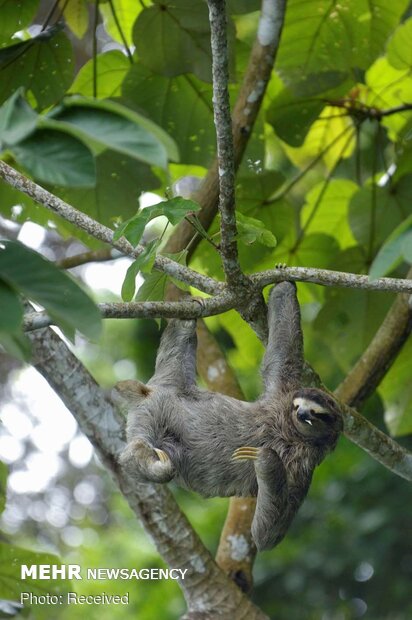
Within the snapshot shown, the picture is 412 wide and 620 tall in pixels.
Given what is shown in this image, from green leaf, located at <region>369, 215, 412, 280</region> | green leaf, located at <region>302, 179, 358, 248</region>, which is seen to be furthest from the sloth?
green leaf, located at <region>369, 215, 412, 280</region>

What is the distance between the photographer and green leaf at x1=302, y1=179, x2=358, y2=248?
4.74 meters

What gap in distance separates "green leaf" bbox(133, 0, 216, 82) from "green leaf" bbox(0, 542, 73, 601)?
2.38 meters

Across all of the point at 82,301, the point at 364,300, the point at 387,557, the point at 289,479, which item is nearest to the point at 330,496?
the point at 387,557

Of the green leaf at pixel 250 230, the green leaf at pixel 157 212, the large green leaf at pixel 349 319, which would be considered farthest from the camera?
the large green leaf at pixel 349 319

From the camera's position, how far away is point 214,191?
3.77 m

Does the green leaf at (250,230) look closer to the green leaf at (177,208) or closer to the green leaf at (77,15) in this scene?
the green leaf at (177,208)

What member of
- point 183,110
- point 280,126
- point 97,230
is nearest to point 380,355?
point 280,126

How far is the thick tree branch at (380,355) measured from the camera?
154 inches

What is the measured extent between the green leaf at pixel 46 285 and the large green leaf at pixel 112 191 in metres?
2.62

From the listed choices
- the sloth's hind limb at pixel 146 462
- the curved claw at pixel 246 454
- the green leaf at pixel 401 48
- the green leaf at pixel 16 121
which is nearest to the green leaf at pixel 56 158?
the green leaf at pixel 16 121

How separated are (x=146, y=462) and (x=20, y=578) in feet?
4.52

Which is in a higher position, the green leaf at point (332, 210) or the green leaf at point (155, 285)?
the green leaf at point (332, 210)

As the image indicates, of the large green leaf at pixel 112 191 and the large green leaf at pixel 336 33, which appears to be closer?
the large green leaf at pixel 112 191

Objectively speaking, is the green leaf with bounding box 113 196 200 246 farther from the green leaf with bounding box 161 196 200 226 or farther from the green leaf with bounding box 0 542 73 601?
the green leaf with bounding box 0 542 73 601
